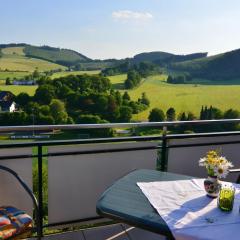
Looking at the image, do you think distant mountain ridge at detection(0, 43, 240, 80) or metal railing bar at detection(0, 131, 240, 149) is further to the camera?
distant mountain ridge at detection(0, 43, 240, 80)

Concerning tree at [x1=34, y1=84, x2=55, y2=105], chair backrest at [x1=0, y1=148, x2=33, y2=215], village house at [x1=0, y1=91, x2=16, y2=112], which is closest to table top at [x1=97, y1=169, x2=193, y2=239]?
chair backrest at [x1=0, y1=148, x2=33, y2=215]

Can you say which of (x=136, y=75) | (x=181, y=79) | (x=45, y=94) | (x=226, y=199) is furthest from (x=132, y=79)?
(x=226, y=199)

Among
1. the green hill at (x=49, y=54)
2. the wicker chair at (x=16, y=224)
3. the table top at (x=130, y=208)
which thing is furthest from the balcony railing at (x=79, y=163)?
the green hill at (x=49, y=54)

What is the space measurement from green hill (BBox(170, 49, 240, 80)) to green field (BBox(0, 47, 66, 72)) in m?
9.35

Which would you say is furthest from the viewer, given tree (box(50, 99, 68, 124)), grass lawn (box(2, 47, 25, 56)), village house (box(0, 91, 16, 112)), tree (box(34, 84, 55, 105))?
grass lawn (box(2, 47, 25, 56))

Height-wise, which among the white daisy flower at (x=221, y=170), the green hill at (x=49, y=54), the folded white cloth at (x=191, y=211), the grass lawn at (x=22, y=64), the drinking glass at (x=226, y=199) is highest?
the green hill at (x=49, y=54)

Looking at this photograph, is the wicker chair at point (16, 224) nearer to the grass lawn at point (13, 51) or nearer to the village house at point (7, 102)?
the village house at point (7, 102)

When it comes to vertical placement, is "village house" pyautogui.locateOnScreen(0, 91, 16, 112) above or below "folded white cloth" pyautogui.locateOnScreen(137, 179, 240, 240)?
above

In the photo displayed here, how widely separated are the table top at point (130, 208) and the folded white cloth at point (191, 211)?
0.03 meters

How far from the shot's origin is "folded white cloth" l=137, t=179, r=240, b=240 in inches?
57.2

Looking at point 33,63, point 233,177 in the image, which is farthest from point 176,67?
point 233,177

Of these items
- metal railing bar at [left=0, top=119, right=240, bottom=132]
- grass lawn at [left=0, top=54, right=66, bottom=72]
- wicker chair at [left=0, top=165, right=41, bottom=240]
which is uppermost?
grass lawn at [left=0, top=54, right=66, bottom=72]

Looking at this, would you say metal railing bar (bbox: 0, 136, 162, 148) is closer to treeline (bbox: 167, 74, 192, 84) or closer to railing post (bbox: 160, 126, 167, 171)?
railing post (bbox: 160, 126, 167, 171)

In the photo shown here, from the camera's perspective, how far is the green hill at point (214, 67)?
2139 centimetres
